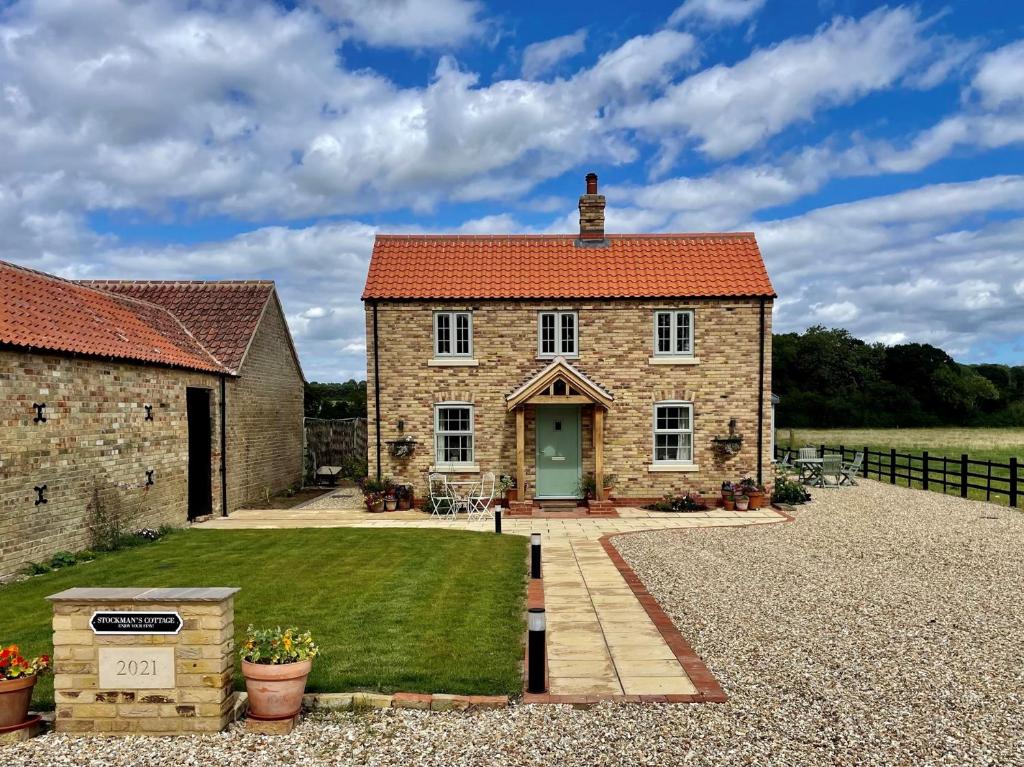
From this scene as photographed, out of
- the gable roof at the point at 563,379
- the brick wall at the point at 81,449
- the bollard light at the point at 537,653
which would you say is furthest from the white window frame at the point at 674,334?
the bollard light at the point at 537,653

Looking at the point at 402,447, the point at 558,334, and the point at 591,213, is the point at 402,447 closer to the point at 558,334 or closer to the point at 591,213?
the point at 558,334

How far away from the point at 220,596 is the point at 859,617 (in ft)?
24.2

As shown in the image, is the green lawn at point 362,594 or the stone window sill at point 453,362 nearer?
the green lawn at point 362,594

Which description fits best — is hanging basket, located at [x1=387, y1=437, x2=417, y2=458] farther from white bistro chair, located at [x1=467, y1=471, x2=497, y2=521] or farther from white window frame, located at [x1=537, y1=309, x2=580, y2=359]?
white window frame, located at [x1=537, y1=309, x2=580, y2=359]

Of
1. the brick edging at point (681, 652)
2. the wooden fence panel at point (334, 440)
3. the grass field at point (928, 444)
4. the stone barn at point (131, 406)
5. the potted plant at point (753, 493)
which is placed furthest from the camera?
the grass field at point (928, 444)

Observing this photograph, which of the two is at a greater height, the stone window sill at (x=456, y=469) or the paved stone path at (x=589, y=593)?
the stone window sill at (x=456, y=469)

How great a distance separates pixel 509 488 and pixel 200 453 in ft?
25.6

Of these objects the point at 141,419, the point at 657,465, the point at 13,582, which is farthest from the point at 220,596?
the point at 657,465

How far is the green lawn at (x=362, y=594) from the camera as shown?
6875 mm

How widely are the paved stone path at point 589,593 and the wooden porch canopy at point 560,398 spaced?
1.45 meters

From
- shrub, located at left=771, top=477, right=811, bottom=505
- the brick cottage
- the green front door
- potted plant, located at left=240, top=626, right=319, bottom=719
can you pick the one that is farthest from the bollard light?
shrub, located at left=771, top=477, right=811, bottom=505

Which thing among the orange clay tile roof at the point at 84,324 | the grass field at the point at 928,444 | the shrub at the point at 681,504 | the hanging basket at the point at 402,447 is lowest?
the grass field at the point at 928,444

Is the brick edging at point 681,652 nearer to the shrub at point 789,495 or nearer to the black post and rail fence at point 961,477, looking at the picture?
the shrub at point 789,495

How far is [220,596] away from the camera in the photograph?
575cm
